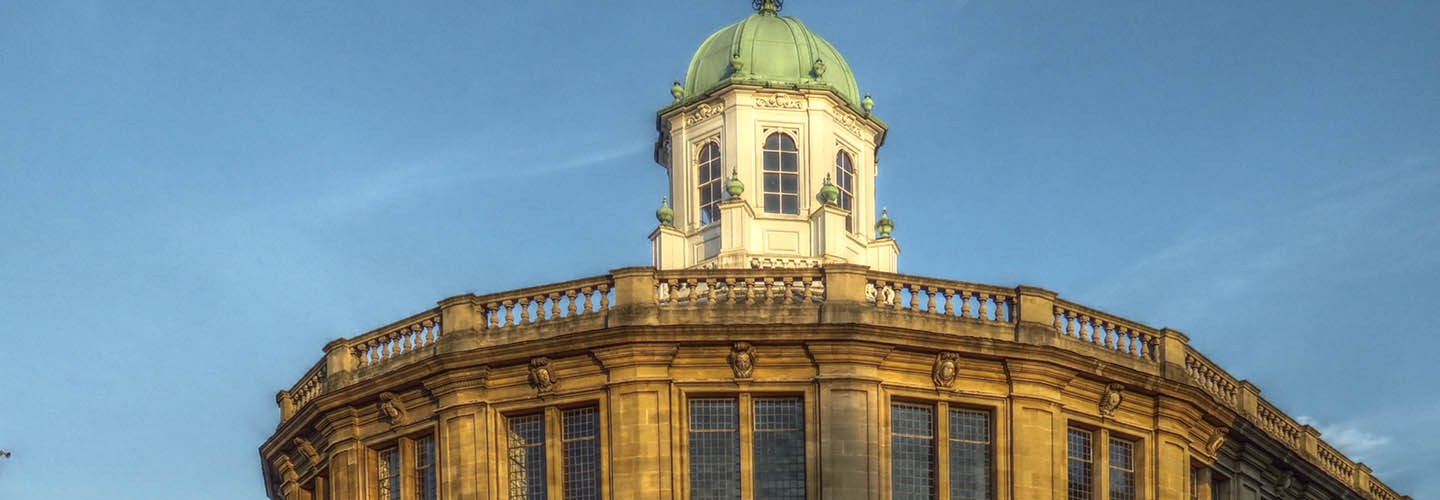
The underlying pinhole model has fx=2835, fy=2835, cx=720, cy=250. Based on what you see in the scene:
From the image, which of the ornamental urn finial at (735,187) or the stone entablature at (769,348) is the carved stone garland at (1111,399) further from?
the ornamental urn finial at (735,187)

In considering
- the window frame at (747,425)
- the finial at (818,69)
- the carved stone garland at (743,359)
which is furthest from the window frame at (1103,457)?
the finial at (818,69)

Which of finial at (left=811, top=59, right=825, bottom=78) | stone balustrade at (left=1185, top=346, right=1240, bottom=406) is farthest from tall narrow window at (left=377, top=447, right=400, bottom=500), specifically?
stone balustrade at (left=1185, top=346, right=1240, bottom=406)

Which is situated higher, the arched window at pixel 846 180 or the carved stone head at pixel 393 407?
the arched window at pixel 846 180

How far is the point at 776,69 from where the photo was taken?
57.1m

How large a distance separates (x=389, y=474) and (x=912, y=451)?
948cm

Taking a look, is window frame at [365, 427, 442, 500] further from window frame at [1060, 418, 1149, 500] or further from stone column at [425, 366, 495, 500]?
window frame at [1060, 418, 1149, 500]

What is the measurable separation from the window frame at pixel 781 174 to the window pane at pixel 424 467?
30.9 feet

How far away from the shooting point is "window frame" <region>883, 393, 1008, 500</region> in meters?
46.9

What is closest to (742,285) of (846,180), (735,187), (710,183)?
(735,187)

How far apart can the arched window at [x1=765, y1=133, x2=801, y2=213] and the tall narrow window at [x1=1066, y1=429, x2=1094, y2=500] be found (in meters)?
9.06

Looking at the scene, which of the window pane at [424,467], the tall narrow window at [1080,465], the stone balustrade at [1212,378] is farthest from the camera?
the stone balustrade at [1212,378]

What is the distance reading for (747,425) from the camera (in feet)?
153

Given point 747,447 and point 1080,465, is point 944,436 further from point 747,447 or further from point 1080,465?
point 747,447

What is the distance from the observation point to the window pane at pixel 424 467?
4872 centimetres
